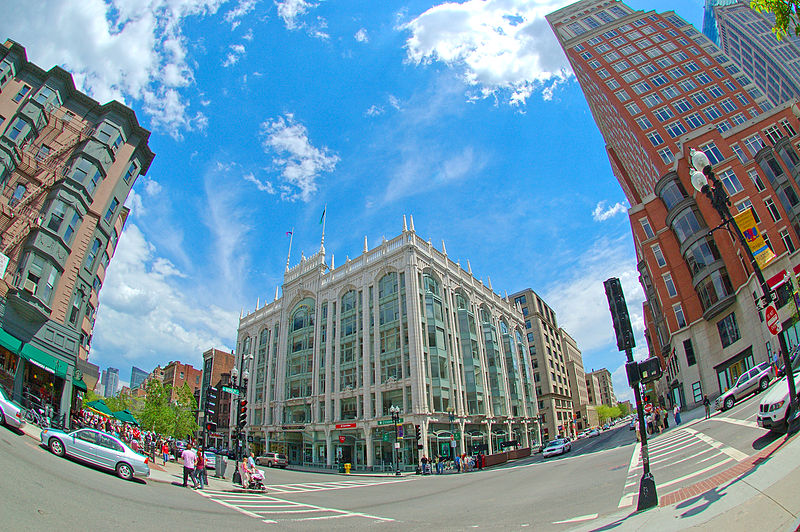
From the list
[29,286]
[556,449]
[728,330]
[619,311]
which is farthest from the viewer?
[728,330]

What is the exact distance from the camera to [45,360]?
83.1ft

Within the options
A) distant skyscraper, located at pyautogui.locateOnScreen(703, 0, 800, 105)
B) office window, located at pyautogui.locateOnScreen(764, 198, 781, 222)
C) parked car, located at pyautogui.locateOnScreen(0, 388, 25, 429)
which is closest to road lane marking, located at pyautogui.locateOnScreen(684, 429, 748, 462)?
parked car, located at pyautogui.locateOnScreen(0, 388, 25, 429)

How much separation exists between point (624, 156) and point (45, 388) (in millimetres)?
88743

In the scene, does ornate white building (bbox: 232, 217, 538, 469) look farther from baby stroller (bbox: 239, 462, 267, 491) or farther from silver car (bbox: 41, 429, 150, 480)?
silver car (bbox: 41, 429, 150, 480)

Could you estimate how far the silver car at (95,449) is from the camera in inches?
567

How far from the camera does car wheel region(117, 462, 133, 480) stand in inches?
569

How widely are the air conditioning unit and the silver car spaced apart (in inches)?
582

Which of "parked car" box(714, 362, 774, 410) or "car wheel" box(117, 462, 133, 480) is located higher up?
"parked car" box(714, 362, 774, 410)

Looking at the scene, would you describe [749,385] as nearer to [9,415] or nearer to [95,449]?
[95,449]

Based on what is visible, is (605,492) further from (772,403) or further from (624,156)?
(624,156)

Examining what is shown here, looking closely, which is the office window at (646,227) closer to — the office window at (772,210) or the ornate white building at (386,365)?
the office window at (772,210)

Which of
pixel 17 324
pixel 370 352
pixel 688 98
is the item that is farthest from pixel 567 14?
pixel 17 324

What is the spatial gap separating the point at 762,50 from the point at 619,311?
122744mm

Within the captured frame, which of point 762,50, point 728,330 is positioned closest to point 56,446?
point 728,330
